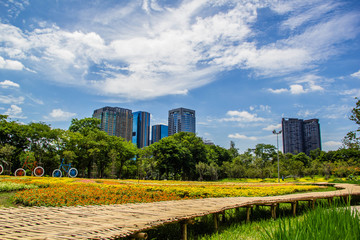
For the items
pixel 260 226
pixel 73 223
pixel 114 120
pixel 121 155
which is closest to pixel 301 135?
pixel 114 120

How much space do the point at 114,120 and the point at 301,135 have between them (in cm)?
5218

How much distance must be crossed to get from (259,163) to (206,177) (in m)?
9.38

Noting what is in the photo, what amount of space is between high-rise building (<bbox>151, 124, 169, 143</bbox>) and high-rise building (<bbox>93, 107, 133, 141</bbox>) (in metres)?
26.6

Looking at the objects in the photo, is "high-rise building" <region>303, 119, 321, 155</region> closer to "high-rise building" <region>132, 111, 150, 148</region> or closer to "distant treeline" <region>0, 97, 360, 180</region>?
"distant treeline" <region>0, 97, 360, 180</region>

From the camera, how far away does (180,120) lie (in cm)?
9038

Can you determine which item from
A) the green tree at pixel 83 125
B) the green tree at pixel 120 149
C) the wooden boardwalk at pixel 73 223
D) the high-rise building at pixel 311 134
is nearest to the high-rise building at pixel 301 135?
the high-rise building at pixel 311 134

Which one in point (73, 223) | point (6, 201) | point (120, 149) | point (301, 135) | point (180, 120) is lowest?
point (6, 201)

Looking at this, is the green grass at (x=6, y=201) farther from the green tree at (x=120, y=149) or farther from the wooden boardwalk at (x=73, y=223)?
the green tree at (x=120, y=149)

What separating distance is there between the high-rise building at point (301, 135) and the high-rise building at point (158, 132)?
44522 mm

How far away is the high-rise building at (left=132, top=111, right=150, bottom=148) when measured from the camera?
8819 cm

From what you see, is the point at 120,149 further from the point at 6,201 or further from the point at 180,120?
the point at 180,120

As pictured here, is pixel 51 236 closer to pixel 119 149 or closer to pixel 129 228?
pixel 129 228

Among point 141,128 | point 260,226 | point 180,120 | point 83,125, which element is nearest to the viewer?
point 260,226

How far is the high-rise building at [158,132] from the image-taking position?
99.0 m
